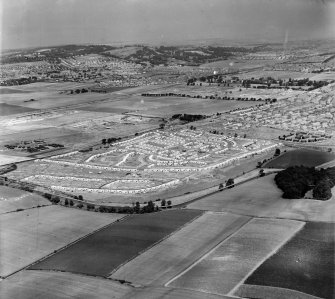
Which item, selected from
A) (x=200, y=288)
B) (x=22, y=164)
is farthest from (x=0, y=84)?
(x=200, y=288)

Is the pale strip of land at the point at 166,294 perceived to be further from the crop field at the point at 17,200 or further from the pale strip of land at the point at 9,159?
the pale strip of land at the point at 9,159

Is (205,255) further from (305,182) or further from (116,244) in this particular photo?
(305,182)

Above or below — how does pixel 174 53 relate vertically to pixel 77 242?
above

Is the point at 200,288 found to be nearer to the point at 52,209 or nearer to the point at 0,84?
the point at 52,209

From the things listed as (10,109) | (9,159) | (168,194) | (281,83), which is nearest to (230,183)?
(168,194)

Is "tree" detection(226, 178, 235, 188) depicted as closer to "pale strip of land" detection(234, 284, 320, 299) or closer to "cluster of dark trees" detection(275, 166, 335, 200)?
"cluster of dark trees" detection(275, 166, 335, 200)
